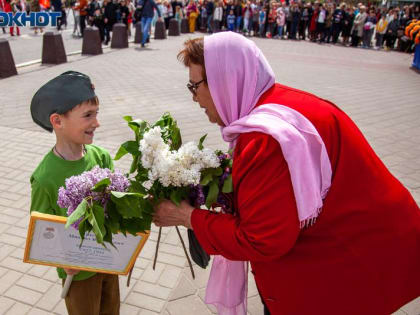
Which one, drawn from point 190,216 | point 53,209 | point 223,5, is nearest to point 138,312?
point 53,209

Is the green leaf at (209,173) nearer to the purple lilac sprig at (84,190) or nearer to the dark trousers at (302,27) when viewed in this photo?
the purple lilac sprig at (84,190)

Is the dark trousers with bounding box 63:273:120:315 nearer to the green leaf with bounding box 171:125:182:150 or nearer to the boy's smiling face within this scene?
the boy's smiling face

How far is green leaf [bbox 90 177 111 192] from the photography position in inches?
57.9

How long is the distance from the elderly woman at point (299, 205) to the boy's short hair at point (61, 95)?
63 centimetres

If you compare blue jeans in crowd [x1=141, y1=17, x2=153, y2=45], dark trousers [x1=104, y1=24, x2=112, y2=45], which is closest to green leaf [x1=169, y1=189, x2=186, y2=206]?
blue jeans in crowd [x1=141, y1=17, x2=153, y2=45]

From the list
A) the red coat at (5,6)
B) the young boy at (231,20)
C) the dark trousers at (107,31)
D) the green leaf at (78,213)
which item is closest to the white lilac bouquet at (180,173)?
the green leaf at (78,213)

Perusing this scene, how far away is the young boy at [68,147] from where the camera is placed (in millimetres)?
1920

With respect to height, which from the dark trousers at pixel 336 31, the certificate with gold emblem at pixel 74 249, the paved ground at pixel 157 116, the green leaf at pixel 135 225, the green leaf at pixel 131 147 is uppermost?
the dark trousers at pixel 336 31

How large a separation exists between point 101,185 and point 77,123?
0.62 metres

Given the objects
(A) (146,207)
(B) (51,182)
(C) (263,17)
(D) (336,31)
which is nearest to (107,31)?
(C) (263,17)

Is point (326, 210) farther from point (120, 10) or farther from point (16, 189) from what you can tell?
point (120, 10)

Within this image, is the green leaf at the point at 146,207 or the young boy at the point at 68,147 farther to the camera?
the young boy at the point at 68,147

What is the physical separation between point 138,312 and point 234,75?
2047 mm

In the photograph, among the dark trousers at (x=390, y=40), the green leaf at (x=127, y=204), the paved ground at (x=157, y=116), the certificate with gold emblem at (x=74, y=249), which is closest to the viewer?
the green leaf at (x=127, y=204)
